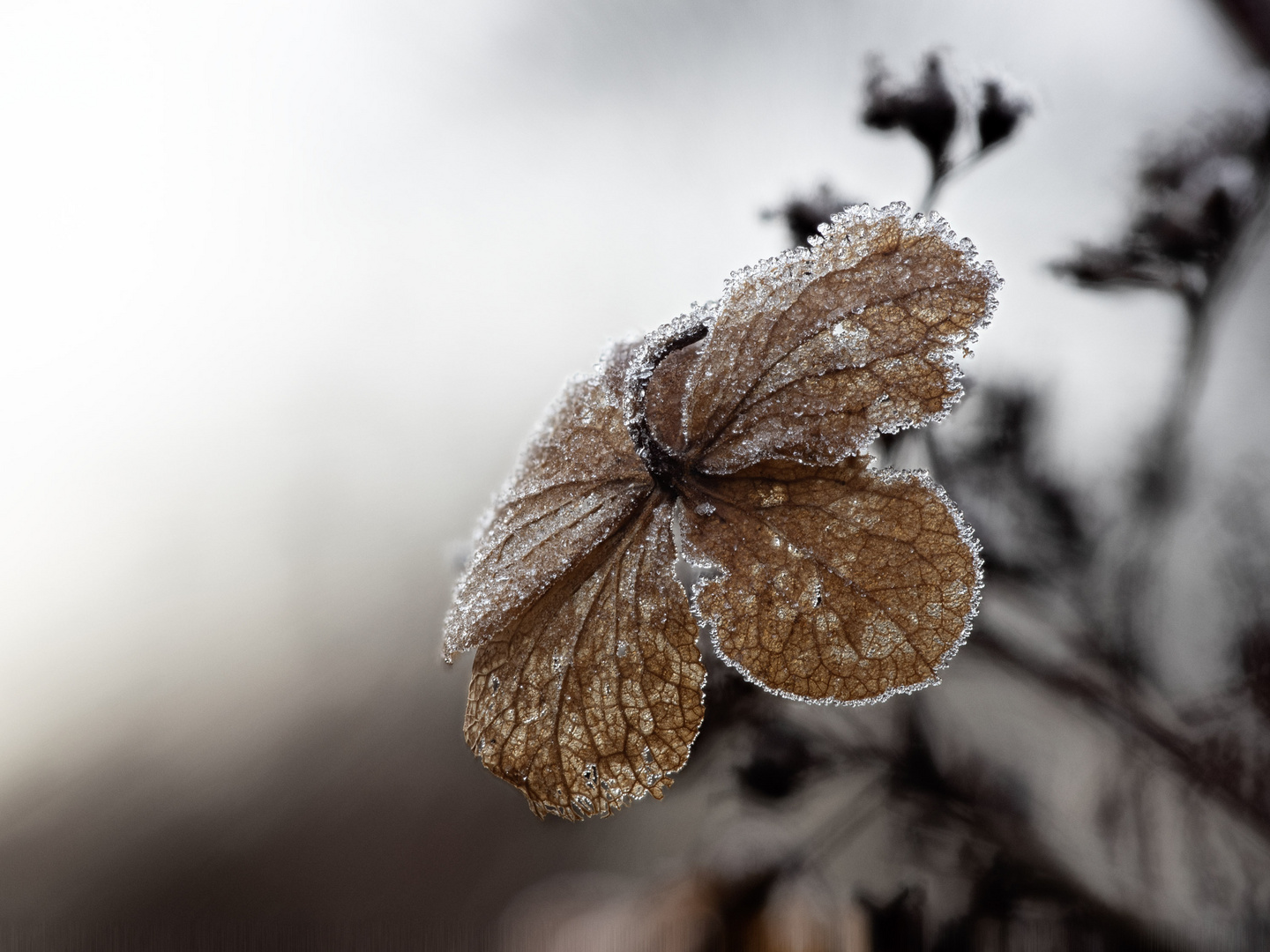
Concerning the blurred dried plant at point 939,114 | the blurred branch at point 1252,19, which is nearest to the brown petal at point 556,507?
the blurred dried plant at point 939,114

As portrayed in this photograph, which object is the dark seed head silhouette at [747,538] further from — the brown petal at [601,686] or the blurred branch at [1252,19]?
the blurred branch at [1252,19]

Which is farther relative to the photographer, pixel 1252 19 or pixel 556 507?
pixel 1252 19

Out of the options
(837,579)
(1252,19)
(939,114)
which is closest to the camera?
(837,579)

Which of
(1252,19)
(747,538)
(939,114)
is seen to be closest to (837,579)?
(747,538)

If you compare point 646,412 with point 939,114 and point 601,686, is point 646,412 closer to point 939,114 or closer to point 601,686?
point 601,686

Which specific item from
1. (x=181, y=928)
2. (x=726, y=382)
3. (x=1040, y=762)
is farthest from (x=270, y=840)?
(x=726, y=382)

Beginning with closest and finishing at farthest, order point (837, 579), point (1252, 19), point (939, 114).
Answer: point (837, 579) < point (939, 114) < point (1252, 19)
